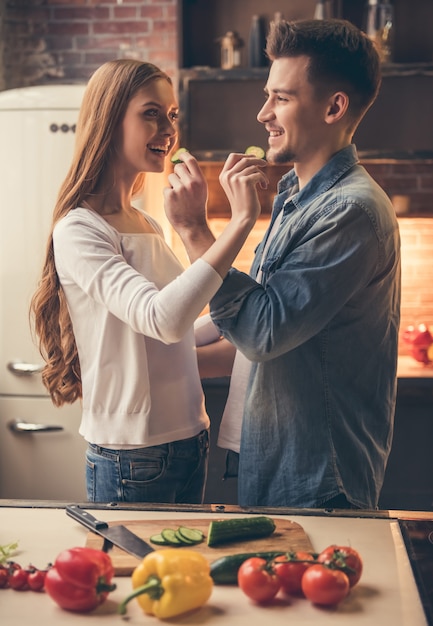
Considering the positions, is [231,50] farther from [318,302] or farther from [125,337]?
[318,302]

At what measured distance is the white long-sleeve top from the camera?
1873 millimetres

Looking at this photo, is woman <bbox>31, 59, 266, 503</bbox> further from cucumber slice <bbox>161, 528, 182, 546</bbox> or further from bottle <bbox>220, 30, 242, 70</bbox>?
bottle <bbox>220, 30, 242, 70</bbox>

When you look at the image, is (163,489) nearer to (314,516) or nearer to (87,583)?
(314,516)

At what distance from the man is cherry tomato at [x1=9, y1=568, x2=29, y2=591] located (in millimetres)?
674

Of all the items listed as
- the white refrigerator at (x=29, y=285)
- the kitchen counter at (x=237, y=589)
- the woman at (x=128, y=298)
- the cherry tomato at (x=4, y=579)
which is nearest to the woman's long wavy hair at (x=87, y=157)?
the woman at (x=128, y=298)

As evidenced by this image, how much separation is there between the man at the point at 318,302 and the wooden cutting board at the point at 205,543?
301mm

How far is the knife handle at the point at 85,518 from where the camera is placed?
5.25 feet

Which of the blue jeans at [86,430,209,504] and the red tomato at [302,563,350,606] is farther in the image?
the blue jeans at [86,430,209,504]

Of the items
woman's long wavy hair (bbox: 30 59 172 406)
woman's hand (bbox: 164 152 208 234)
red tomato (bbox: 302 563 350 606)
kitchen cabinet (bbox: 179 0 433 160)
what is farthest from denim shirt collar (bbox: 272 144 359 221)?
kitchen cabinet (bbox: 179 0 433 160)

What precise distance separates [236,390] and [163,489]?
0.31 meters

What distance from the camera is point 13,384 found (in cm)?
402

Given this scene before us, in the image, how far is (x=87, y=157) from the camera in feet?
7.00

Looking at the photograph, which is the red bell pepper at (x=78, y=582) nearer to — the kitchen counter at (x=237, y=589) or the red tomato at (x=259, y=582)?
the kitchen counter at (x=237, y=589)

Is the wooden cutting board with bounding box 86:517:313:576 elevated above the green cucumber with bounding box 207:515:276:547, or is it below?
below
